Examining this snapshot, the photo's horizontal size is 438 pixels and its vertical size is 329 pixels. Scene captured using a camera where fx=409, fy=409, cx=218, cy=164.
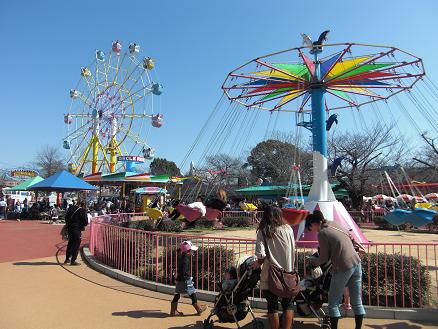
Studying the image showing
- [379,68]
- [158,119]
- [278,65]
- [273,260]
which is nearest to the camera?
[273,260]

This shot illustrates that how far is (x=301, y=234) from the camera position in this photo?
1062cm

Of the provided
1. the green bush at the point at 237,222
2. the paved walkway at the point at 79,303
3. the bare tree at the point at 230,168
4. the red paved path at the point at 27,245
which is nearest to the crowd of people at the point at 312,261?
the paved walkway at the point at 79,303

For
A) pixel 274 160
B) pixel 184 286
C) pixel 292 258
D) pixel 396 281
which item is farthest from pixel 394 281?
pixel 274 160

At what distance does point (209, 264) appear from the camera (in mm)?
6859

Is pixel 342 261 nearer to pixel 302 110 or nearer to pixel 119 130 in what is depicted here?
pixel 302 110

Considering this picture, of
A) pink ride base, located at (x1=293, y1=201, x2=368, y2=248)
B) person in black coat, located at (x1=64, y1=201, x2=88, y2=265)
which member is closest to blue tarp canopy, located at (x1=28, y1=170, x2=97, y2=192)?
person in black coat, located at (x1=64, y1=201, x2=88, y2=265)

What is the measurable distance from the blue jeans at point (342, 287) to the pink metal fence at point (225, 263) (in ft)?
4.30

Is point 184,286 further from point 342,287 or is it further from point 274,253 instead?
point 342,287

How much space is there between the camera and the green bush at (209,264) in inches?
266

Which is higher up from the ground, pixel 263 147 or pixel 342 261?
pixel 263 147

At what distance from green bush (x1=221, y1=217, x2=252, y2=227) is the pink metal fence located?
11018 millimetres

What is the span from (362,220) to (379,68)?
48.0 feet

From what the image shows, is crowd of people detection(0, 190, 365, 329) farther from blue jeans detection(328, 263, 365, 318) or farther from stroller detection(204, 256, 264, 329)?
stroller detection(204, 256, 264, 329)

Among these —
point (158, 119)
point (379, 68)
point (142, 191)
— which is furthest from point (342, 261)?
point (158, 119)
